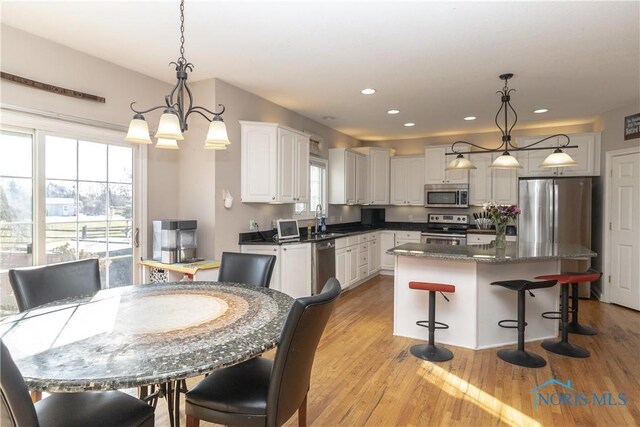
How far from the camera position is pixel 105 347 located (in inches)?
51.9

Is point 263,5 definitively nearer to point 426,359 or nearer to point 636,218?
point 426,359

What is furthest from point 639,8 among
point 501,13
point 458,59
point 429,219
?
point 429,219

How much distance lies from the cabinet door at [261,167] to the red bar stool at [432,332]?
193cm

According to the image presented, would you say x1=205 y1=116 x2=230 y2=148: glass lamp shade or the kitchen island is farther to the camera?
the kitchen island

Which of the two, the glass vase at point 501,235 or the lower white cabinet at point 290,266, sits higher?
the glass vase at point 501,235

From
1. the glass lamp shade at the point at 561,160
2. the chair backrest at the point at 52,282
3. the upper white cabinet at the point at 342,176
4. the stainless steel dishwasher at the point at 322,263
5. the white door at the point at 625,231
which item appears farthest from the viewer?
the upper white cabinet at the point at 342,176

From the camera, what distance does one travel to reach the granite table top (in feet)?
3.72

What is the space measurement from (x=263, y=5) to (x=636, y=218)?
16.6 ft

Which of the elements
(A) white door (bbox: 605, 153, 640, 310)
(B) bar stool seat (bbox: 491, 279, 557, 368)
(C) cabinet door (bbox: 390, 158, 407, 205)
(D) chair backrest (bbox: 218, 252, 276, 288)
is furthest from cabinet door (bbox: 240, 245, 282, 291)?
(A) white door (bbox: 605, 153, 640, 310)

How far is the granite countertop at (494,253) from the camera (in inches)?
120

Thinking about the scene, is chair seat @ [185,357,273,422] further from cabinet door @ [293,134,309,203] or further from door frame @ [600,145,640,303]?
door frame @ [600,145,640,303]

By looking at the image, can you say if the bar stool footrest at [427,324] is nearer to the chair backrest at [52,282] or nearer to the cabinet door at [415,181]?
the chair backrest at [52,282]

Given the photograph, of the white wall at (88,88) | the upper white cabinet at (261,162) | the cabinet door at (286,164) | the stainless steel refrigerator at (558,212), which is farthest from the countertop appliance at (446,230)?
the white wall at (88,88)

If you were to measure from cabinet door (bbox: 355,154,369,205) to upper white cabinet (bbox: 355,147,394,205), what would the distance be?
0.07 meters
